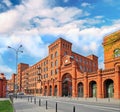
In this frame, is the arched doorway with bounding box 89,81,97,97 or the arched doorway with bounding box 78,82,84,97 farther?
the arched doorway with bounding box 78,82,84,97

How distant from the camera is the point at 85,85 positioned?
191ft

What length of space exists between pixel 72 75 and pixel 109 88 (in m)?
17.2

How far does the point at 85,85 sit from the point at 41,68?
5223 centimetres

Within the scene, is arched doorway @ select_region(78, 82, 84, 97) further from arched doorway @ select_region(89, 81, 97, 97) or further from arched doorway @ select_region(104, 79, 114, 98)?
arched doorway @ select_region(104, 79, 114, 98)

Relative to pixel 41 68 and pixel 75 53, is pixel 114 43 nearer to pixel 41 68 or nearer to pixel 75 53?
pixel 75 53

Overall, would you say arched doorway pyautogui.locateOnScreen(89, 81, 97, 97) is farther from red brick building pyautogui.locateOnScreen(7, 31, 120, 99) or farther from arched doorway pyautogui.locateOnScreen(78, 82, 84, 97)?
arched doorway pyautogui.locateOnScreen(78, 82, 84, 97)

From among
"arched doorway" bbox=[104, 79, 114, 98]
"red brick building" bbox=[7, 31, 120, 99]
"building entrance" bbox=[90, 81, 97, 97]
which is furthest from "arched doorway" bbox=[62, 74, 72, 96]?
"arched doorway" bbox=[104, 79, 114, 98]

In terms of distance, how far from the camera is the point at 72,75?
217 ft

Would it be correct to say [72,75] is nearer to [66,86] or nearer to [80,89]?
[80,89]

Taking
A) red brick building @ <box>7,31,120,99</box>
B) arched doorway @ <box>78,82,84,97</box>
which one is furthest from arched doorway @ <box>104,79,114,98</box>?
arched doorway @ <box>78,82,84,97</box>

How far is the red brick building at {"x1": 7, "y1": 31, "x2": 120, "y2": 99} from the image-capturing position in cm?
4981

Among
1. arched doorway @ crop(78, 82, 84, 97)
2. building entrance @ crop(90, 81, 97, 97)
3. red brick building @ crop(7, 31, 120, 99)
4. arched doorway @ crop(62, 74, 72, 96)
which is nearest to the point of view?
red brick building @ crop(7, 31, 120, 99)

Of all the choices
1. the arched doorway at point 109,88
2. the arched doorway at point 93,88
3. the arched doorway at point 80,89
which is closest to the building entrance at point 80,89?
the arched doorway at point 80,89

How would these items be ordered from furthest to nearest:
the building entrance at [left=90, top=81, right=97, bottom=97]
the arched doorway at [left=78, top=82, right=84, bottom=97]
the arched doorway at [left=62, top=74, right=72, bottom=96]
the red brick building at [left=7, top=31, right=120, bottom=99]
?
the arched doorway at [left=62, top=74, right=72, bottom=96], the arched doorway at [left=78, top=82, right=84, bottom=97], the building entrance at [left=90, top=81, right=97, bottom=97], the red brick building at [left=7, top=31, right=120, bottom=99]
